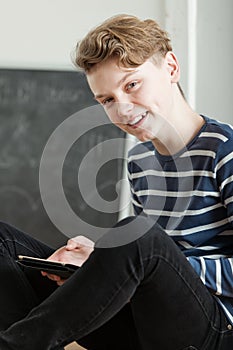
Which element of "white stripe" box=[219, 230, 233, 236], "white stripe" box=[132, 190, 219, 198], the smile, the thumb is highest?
the smile

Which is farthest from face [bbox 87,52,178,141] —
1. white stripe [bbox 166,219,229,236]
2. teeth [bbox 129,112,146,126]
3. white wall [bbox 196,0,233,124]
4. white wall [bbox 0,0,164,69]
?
white wall [bbox 0,0,164,69]

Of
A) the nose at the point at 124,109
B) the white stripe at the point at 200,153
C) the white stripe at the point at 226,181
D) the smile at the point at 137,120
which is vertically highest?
the nose at the point at 124,109

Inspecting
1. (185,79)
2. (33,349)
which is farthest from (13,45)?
(33,349)

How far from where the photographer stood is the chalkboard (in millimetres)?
2750

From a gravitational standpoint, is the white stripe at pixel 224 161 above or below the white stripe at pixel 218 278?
above

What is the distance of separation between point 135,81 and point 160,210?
307mm

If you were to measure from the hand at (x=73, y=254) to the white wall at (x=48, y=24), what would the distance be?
1.42m

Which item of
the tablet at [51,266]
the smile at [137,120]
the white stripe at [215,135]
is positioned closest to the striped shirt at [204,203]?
the white stripe at [215,135]

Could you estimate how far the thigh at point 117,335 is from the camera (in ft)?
4.85

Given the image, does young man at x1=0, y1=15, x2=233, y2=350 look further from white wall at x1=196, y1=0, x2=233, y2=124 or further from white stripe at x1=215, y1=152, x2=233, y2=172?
white wall at x1=196, y1=0, x2=233, y2=124

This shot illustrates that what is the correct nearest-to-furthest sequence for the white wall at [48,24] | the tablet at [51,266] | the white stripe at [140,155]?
the tablet at [51,266] → the white stripe at [140,155] → the white wall at [48,24]

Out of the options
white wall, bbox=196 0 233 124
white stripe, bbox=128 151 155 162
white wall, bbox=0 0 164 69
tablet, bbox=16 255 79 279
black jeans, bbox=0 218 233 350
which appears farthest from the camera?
white wall, bbox=0 0 164 69

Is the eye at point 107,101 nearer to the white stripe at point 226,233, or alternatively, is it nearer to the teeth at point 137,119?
the teeth at point 137,119

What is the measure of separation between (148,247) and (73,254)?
0.31 m
